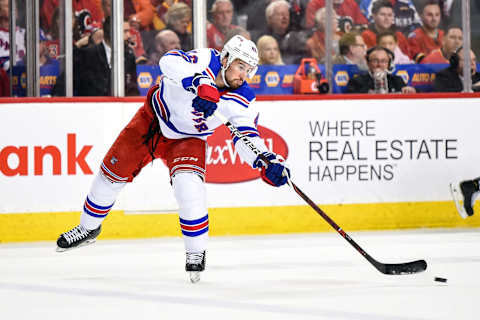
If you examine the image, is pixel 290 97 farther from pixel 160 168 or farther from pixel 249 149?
pixel 249 149

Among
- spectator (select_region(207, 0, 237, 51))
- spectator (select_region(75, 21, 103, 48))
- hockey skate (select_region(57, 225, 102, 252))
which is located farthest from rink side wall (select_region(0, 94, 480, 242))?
hockey skate (select_region(57, 225, 102, 252))

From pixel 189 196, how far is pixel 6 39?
269 cm

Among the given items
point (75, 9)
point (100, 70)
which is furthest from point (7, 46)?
point (100, 70)

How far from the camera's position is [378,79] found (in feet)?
18.7

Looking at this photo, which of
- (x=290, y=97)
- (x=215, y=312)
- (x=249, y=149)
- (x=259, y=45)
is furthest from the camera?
(x=259, y=45)

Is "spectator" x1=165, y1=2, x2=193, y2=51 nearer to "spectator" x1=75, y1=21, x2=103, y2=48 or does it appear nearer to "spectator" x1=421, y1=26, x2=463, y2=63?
"spectator" x1=75, y1=21, x2=103, y2=48

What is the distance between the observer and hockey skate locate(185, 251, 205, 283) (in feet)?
11.3

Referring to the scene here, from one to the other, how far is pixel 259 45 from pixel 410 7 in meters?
1.25

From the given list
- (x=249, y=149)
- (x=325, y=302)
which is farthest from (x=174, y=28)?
(x=325, y=302)

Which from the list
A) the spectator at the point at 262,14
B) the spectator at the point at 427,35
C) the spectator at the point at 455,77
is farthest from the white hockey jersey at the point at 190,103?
the spectator at the point at 427,35

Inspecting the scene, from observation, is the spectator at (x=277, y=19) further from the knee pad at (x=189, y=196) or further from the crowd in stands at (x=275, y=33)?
the knee pad at (x=189, y=196)

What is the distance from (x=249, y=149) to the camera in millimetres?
3523

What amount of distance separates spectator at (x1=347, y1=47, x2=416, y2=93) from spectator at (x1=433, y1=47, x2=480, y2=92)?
19 centimetres

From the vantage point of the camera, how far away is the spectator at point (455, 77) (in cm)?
553
